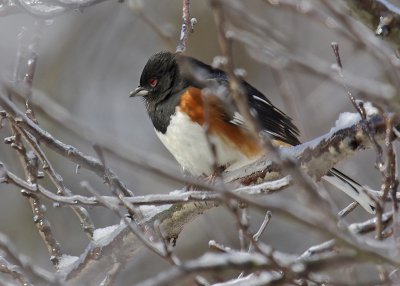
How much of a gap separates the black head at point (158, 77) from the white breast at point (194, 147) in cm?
35

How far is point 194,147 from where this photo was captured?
3654 mm

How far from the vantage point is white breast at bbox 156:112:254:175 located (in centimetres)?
363

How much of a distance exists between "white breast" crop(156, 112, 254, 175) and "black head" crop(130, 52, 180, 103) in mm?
353

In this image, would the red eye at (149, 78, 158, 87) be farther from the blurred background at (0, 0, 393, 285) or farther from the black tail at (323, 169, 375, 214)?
the blurred background at (0, 0, 393, 285)

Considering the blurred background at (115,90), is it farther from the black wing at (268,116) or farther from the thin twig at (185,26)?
the thin twig at (185,26)

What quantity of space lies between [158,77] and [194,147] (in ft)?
2.09

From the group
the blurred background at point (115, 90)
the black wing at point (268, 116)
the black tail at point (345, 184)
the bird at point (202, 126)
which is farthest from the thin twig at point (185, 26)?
the blurred background at point (115, 90)

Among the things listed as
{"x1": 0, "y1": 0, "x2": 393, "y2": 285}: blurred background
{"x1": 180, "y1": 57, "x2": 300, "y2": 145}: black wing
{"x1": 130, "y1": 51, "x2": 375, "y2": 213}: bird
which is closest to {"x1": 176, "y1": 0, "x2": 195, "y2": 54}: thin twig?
{"x1": 130, "y1": 51, "x2": 375, "y2": 213}: bird

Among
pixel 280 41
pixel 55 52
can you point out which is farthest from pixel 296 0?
pixel 55 52

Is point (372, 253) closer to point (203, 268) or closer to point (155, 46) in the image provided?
point (203, 268)

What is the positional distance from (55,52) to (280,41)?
6730mm

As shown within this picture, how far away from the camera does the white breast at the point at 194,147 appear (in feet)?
11.9

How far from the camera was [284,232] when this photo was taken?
24.7 feet

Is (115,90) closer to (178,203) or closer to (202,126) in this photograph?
(202,126)
